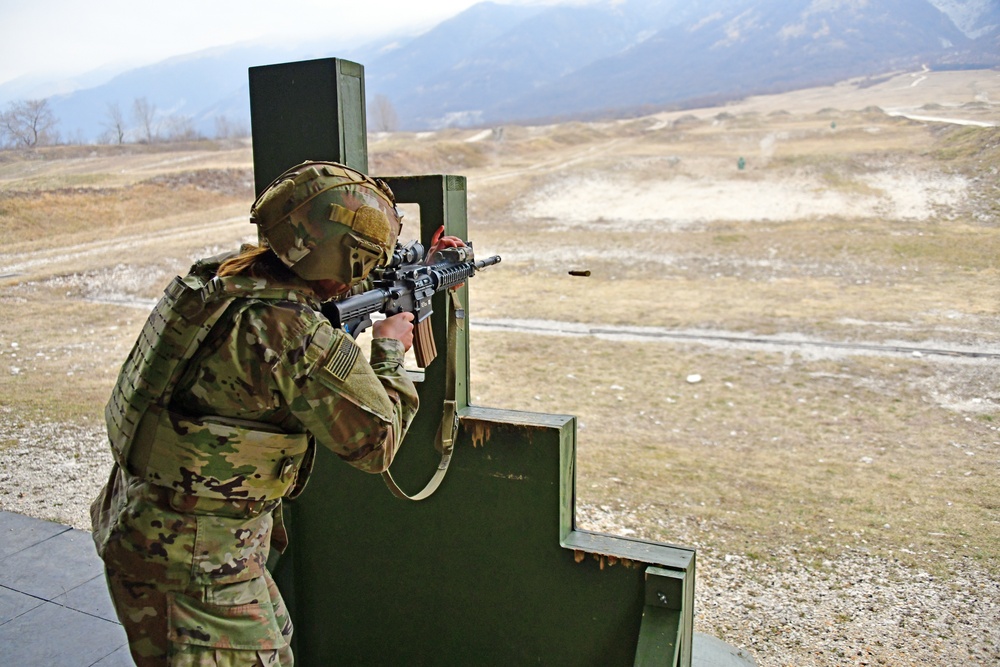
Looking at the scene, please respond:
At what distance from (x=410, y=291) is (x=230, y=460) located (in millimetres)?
653

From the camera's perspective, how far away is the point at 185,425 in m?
1.63

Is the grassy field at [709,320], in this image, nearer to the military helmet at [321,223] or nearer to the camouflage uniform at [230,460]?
the camouflage uniform at [230,460]

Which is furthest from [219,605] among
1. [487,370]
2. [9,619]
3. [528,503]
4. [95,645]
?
[487,370]

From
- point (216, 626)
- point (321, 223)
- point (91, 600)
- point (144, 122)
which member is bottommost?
point (91, 600)

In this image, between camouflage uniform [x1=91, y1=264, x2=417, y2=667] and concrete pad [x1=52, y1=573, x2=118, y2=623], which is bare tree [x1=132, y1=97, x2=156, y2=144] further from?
camouflage uniform [x1=91, y1=264, x2=417, y2=667]

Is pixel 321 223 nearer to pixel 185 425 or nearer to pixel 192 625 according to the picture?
pixel 185 425

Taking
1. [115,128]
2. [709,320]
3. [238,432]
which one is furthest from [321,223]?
[115,128]

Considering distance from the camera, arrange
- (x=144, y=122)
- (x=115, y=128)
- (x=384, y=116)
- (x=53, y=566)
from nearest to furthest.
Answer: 1. (x=53, y=566)
2. (x=115, y=128)
3. (x=144, y=122)
4. (x=384, y=116)

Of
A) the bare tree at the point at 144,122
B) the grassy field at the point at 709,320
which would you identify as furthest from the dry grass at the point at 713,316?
the bare tree at the point at 144,122

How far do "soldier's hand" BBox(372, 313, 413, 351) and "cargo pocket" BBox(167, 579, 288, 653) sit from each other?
0.67m

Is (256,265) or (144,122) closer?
(256,265)

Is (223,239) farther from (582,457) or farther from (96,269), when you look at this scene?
(582,457)

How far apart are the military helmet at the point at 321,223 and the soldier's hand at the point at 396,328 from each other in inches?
8.8

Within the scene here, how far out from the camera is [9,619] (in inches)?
121
